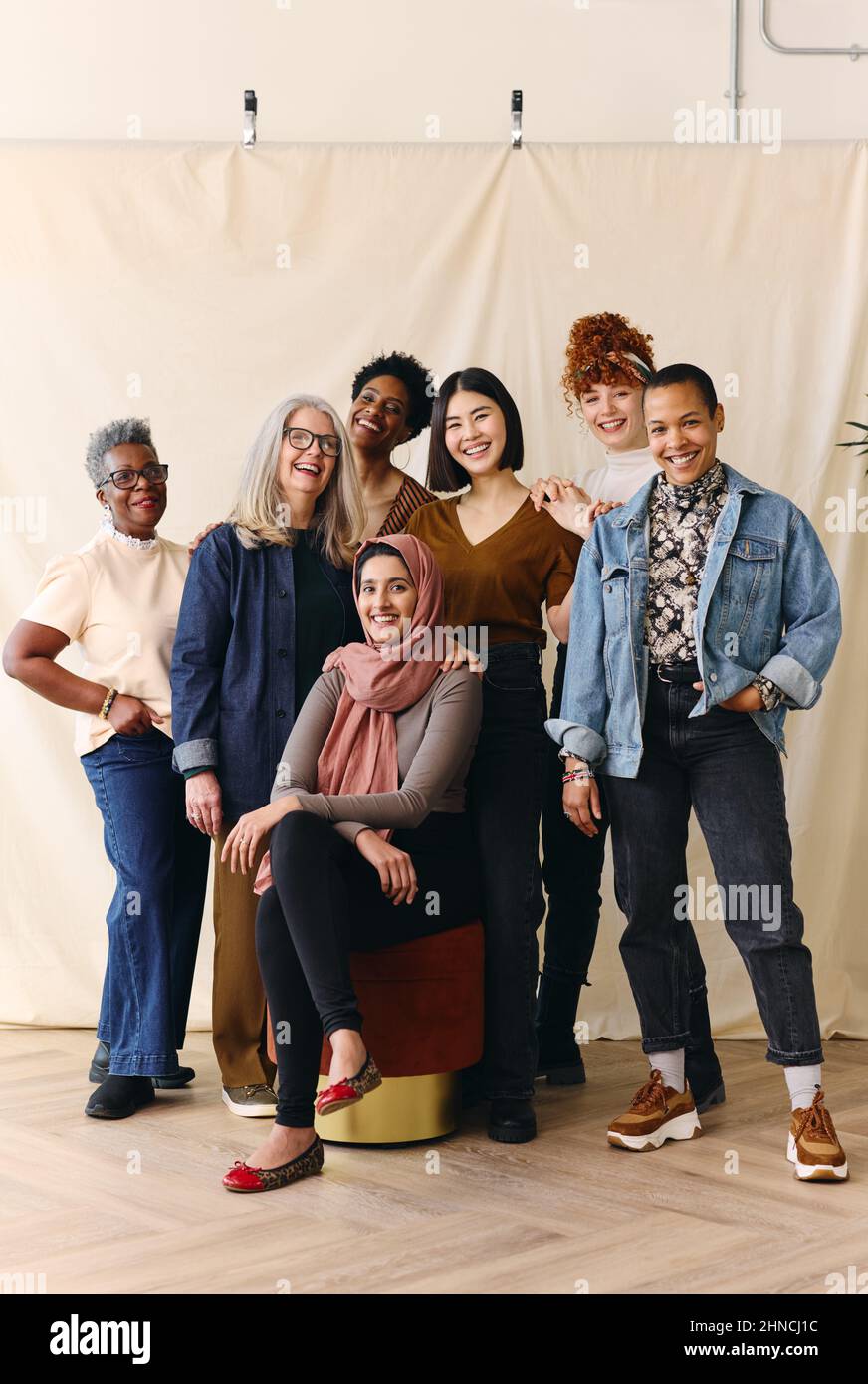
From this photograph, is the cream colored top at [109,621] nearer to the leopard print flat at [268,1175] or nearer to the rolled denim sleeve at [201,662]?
the rolled denim sleeve at [201,662]

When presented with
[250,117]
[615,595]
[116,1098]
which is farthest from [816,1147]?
[250,117]

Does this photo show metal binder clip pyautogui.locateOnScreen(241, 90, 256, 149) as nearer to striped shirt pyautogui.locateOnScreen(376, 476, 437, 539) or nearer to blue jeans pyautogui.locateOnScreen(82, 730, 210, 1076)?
striped shirt pyautogui.locateOnScreen(376, 476, 437, 539)

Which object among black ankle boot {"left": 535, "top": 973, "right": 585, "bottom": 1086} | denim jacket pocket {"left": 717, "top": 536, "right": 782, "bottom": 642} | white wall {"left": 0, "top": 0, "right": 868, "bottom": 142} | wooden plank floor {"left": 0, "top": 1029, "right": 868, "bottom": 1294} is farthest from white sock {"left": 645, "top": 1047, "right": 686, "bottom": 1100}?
white wall {"left": 0, "top": 0, "right": 868, "bottom": 142}

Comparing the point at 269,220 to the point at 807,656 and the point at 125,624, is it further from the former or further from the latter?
the point at 807,656

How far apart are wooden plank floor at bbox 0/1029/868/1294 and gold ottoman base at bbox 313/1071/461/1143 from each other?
33 mm

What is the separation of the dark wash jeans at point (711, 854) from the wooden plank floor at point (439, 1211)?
27 cm

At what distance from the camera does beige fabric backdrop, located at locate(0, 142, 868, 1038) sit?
145 inches

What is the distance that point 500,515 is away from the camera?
2967mm

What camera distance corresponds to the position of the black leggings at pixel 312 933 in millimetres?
2486

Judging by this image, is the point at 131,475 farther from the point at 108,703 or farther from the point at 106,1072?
the point at 106,1072

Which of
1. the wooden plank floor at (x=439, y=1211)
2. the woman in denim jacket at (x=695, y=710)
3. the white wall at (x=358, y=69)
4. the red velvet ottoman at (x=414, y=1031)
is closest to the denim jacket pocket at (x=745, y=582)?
the woman in denim jacket at (x=695, y=710)

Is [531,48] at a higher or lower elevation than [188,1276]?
higher
